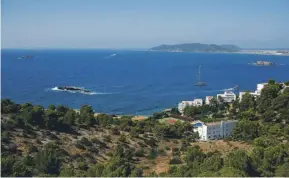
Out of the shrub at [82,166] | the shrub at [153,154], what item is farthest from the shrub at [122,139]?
the shrub at [82,166]

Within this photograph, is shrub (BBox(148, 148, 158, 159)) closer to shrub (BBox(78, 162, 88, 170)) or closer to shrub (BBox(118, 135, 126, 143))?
shrub (BBox(118, 135, 126, 143))

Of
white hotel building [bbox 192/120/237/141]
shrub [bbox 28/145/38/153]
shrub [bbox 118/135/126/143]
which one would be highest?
shrub [bbox 28/145/38/153]

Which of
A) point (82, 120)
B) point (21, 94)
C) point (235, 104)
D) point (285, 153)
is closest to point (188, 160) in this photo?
point (285, 153)

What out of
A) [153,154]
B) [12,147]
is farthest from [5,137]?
[153,154]

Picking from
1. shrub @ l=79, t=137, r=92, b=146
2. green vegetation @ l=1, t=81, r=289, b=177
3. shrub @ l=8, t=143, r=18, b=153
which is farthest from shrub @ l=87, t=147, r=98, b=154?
shrub @ l=8, t=143, r=18, b=153

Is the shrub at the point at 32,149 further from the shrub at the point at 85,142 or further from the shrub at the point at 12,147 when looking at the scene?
the shrub at the point at 85,142

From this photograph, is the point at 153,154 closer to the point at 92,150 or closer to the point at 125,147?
the point at 125,147
